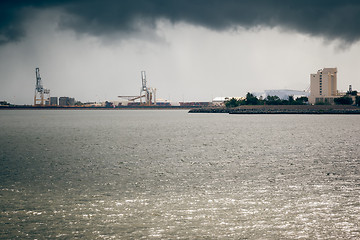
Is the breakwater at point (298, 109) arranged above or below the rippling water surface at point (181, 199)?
above

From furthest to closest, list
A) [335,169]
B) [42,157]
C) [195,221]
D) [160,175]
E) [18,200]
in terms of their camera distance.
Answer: [42,157]
[335,169]
[160,175]
[18,200]
[195,221]

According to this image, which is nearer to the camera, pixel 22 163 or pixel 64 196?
pixel 64 196

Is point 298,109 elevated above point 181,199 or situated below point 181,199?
above

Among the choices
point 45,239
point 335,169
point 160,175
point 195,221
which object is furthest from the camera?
point 335,169

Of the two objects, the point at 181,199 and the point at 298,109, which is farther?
the point at 298,109

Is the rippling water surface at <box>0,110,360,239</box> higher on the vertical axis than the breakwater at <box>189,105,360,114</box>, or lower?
lower

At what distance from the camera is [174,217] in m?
12.9

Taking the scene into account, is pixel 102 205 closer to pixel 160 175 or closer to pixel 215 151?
Answer: pixel 160 175

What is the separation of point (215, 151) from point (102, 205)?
2109 cm

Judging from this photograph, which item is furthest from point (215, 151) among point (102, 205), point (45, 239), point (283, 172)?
point (45, 239)

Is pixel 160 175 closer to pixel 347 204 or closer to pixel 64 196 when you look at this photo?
pixel 64 196

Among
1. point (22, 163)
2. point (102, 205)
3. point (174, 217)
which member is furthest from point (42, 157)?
point (174, 217)

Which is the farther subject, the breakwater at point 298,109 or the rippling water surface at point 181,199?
the breakwater at point 298,109

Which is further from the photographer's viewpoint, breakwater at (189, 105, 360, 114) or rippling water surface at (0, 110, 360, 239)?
breakwater at (189, 105, 360, 114)
